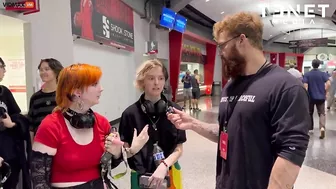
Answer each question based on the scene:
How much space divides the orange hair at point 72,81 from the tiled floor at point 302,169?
2322 millimetres

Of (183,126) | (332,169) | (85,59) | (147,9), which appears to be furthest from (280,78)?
(147,9)

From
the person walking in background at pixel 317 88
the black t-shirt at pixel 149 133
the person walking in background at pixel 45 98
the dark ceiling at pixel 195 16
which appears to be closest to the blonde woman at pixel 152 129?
the black t-shirt at pixel 149 133

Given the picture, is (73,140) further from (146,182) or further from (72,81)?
(146,182)

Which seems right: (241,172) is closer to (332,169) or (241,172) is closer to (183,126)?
(183,126)

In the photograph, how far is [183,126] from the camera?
1.73 m

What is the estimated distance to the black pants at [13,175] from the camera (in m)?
2.37

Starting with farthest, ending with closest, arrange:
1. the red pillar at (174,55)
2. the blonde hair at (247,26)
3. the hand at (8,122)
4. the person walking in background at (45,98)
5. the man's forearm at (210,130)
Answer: the red pillar at (174,55) < the person walking in background at (45,98) < the hand at (8,122) < the man's forearm at (210,130) < the blonde hair at (247,26)

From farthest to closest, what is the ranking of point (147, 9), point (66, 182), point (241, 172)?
point (147, 9) → point (66, 182) → point (241, 172)

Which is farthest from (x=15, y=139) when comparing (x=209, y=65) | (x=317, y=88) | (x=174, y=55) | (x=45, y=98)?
(x=209, y=65)

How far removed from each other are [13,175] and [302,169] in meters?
3.43

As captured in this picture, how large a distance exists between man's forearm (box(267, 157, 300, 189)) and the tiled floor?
2550 mm

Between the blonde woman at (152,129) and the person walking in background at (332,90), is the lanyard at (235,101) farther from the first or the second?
the person walking in background at (332,90)

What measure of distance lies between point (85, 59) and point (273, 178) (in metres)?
5.66

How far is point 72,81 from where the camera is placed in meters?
1.46
